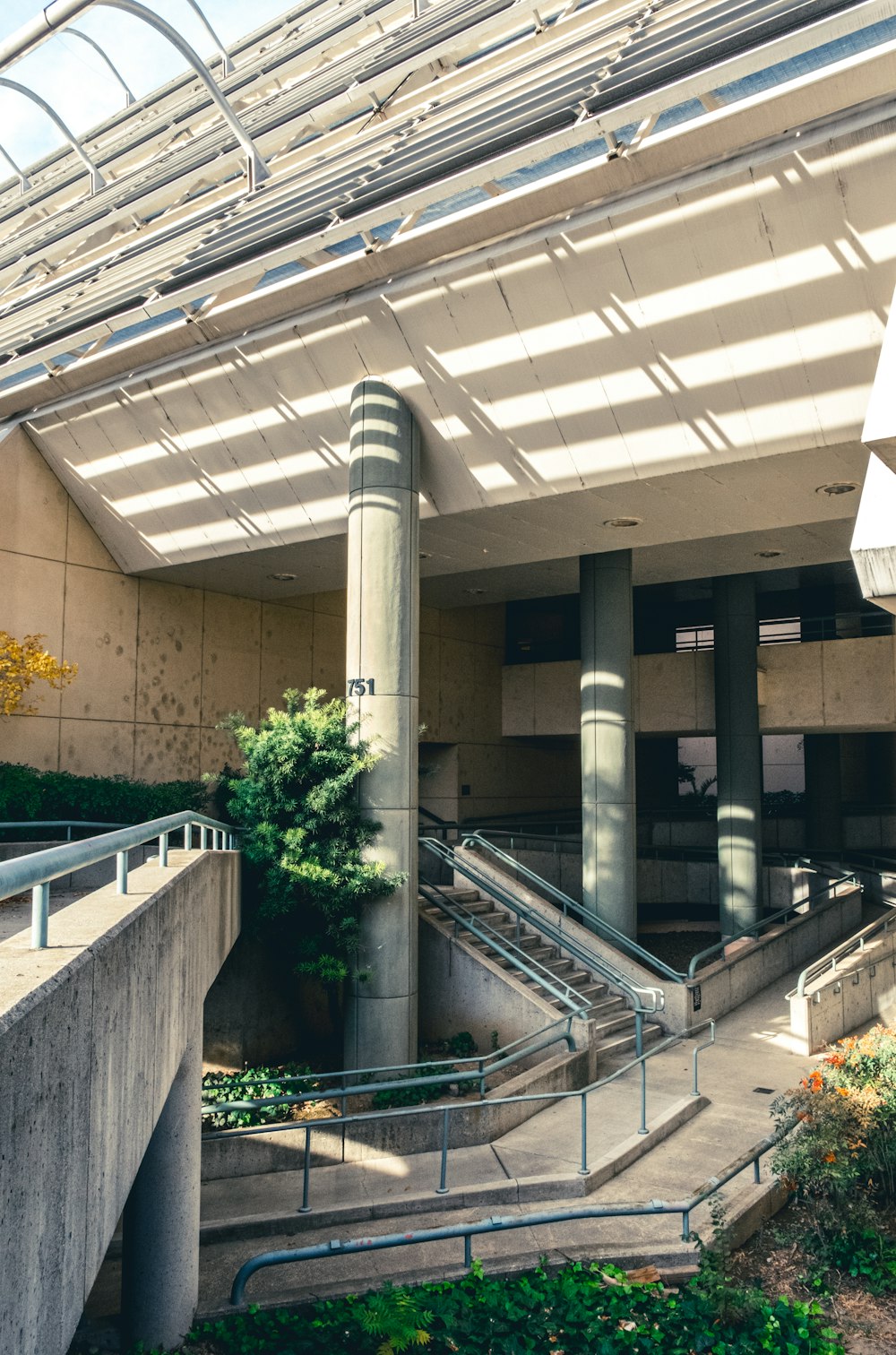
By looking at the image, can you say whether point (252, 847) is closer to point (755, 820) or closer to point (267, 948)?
point (267, 948)

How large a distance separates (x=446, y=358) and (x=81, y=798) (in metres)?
8.23

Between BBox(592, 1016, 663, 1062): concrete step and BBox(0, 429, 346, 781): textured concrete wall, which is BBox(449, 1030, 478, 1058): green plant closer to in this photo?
BBox(592, 1016, 663, 1062): concrete step

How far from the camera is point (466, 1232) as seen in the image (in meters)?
7.70

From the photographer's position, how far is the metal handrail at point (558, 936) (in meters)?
15.9

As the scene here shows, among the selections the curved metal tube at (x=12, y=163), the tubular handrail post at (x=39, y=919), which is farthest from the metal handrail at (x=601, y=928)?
the tubular handrail post at (x=39, y=919)

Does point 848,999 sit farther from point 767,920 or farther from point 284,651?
point 284,651

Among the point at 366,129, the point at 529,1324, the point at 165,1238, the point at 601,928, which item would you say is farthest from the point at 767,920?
the point at 366,129

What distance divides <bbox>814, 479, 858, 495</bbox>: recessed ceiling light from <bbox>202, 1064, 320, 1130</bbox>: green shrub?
9303mm

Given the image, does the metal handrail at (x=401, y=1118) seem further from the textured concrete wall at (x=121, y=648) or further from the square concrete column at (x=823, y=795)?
the square concrete column at (x=823, y=795)

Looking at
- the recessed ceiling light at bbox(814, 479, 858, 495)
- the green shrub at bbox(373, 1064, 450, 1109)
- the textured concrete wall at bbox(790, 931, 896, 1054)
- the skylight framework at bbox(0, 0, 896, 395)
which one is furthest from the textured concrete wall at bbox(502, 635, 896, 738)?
the skylight framework at bbox(0, 0, 896, 395)

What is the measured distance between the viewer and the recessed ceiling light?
12766 millimetres

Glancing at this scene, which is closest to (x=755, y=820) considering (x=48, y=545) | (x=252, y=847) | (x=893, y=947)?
(x=893, y=947)

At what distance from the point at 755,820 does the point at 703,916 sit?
201 inches

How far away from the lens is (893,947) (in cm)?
1900
